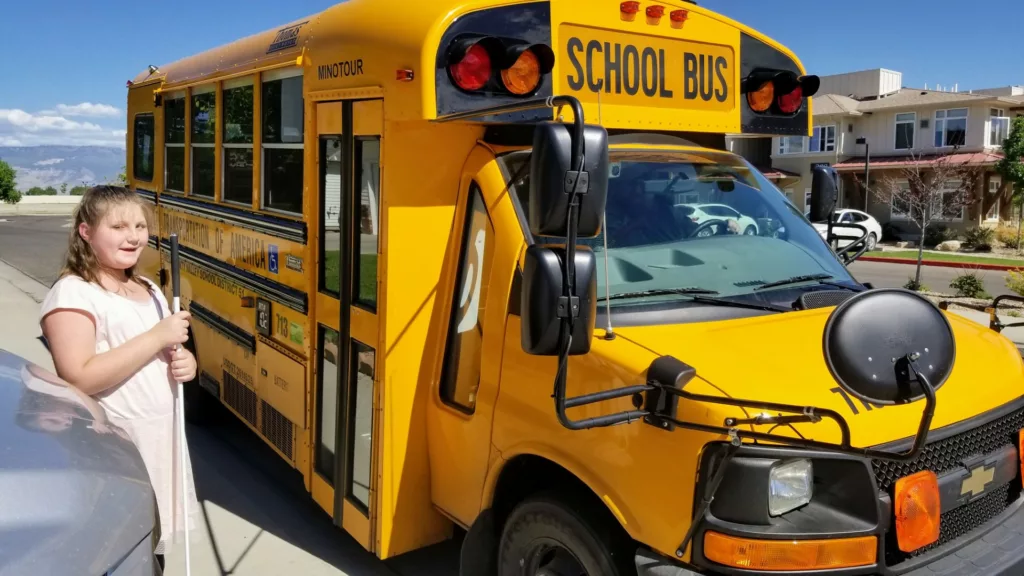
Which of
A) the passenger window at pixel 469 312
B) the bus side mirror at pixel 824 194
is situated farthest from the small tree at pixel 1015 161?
the passenger window at pixel 469 312

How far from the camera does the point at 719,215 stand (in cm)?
348

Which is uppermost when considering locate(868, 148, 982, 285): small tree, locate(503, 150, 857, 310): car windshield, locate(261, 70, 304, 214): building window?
locate(868, 148, 982, 285): small tree

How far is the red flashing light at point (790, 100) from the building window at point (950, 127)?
120 ft

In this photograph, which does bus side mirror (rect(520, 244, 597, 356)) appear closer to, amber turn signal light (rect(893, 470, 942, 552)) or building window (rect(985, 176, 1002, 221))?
amber turn signal light (rect(893, 470, 942, 552))

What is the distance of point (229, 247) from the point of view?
17.1 ft

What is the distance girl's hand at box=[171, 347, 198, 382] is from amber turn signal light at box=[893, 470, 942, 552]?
238 cm

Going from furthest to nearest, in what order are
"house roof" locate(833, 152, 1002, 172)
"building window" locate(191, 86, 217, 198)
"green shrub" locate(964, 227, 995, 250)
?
"house roof" locate(833, 152, 1002, 172), "green shrub" locate(964, 227, 995, 250), "building window" locate(191, 86, 217, 198)

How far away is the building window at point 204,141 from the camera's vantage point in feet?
17.3

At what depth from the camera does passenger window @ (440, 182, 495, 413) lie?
10.5 feet

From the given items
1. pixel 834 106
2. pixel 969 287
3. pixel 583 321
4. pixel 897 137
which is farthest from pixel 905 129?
pixel 583 321

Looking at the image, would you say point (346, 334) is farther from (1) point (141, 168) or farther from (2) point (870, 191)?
(2) point (870, 191)

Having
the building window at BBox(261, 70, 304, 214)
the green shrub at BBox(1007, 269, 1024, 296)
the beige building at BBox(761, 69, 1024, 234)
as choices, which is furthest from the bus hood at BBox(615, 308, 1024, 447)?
the beige building at BBox(761, 69, 1024, 234)

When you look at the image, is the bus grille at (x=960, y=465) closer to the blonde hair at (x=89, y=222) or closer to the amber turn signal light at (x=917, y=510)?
the amber turn signal light at (x=917, y=510)

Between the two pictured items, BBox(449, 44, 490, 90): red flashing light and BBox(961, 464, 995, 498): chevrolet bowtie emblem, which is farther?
BBox(449, 44, 490, 90): red flashing light
